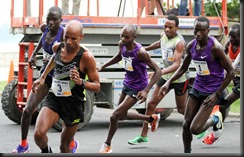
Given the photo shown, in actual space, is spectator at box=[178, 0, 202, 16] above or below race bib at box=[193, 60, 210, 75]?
above

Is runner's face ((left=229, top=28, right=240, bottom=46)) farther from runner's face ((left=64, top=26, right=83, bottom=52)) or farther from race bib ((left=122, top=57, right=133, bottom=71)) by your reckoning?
runner's face ((left=64, top=26, right=83, bottom=52))

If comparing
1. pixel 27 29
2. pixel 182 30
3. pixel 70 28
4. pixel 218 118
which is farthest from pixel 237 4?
pixel 70 28

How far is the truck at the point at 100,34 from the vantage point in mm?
13445

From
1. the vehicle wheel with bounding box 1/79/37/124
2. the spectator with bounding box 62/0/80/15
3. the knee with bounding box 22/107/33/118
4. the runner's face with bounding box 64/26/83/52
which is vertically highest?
the runner's face with bounding box 64/26/83/52

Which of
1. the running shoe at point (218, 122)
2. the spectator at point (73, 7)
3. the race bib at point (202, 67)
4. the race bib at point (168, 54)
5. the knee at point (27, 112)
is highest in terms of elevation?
the spectator at point (73, 7)

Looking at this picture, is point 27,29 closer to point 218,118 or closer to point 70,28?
point 218,118

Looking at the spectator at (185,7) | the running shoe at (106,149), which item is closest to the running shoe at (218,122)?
the running shoe at (106,149)

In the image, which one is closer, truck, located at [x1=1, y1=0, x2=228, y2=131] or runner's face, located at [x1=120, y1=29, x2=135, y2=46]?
runner's face, located at [x1=120, y1=29, x2=135, y2=46]

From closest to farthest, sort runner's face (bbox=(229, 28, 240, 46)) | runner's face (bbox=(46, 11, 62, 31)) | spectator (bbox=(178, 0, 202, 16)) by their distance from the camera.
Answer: runner's face (bbox=(46, 11, 62, 31))
runner's face (bbox=(229, 28, 240, 46))
spectator (bbox=(178, 0, 202, 16))

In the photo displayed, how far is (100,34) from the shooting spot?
13789 mm

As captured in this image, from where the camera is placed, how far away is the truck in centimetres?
1345

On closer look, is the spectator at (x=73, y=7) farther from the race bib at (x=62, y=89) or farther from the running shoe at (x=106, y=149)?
the race bib at (x=62, y=89)

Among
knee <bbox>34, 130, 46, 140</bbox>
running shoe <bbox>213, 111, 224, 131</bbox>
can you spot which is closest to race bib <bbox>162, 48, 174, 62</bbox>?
running shoe <bbox>213, 111, 224, 131</bbox>

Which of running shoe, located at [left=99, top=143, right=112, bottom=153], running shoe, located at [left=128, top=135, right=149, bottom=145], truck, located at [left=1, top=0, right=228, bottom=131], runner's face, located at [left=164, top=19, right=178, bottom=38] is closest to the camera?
running shoe, located at [left=99, top=143, right=112, bottom=153]
